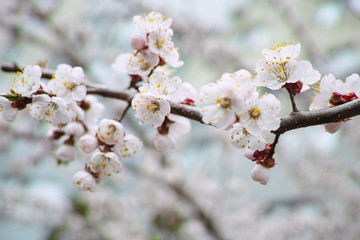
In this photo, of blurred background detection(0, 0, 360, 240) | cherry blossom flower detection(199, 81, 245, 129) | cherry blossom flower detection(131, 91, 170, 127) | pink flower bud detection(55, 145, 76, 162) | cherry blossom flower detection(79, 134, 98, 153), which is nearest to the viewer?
cherry blossom flower detection(199, 81, 245, 129)

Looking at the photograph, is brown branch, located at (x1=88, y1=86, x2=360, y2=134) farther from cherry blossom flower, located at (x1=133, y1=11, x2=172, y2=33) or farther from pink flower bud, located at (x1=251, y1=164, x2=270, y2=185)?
cherry blossom flower, located at (x1=133, y1=11, x2=172, y2=33)

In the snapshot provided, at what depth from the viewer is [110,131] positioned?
2.70ft

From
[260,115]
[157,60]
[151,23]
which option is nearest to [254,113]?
[260,115]

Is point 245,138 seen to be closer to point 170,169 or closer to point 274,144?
point 274,144

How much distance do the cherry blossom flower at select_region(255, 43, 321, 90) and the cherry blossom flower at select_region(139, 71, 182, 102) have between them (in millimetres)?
229

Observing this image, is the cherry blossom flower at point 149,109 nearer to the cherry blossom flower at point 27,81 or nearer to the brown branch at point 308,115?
the brown branch at point 308,115

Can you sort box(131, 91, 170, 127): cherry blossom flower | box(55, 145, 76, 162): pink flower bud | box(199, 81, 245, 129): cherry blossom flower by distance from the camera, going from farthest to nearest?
box(55, 145, 76, 162): pink flower bud < box(131, 91, 170, 127): cherry blossom flower < box(199, 81, 245, 129): cherry blossom flower

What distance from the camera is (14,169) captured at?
4.13 m

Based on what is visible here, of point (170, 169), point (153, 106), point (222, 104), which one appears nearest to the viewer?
point (222, 104)

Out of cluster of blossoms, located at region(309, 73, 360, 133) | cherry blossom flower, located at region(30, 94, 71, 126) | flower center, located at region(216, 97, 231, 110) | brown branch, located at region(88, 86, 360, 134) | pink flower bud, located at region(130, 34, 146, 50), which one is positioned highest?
pink flower bud, located at region(130, 34, 146, 50)

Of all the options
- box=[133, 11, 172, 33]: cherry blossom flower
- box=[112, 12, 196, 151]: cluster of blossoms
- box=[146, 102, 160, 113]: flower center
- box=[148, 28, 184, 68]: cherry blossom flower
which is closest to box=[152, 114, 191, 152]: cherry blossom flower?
box=[112, 12, 196, 151]: cluster of blossoms

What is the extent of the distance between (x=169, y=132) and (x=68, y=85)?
1.20 ft

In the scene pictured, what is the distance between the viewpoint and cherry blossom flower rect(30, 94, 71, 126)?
80 centimetres

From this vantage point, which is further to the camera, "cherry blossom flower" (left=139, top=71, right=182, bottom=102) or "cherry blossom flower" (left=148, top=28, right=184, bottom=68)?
"cherry blossom flower" (left=148, top=28, right=184, bottom=68)
